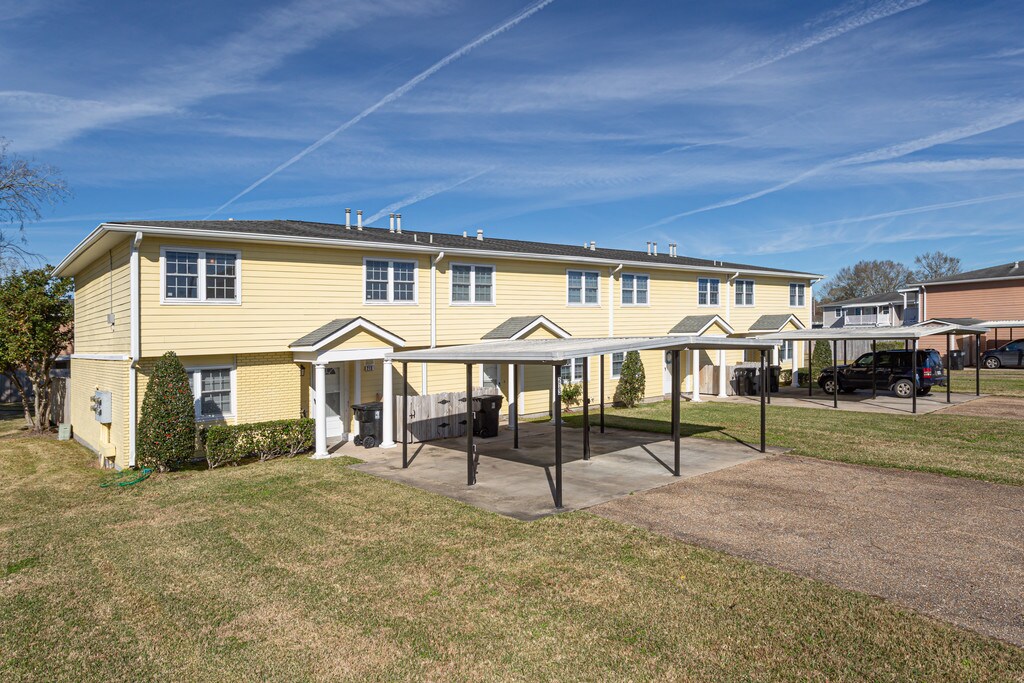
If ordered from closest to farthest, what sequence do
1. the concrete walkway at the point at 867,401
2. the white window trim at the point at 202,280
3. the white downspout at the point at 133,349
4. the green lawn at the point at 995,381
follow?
1. the white downspout at the point at 133,349
2. the white window trim at the point at 202,280
3. the concrete walkway at the point at 867,401
4. the green lawn at the point at 995,381

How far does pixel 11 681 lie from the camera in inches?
205

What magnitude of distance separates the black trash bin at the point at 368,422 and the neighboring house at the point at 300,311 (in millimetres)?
350

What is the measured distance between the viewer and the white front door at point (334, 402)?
16.4 meters

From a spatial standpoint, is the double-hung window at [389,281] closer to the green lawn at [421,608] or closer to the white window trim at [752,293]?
the green lawn at [421,608]

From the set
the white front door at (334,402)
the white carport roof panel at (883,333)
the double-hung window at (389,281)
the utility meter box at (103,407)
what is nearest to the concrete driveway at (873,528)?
the white front door at (334,402)

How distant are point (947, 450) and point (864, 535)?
731cm

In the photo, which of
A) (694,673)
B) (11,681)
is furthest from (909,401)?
(11,681)

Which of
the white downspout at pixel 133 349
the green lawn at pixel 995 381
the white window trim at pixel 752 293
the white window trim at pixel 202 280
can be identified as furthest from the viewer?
the white window trim at pixel 752 293

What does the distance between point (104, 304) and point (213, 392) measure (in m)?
3.96

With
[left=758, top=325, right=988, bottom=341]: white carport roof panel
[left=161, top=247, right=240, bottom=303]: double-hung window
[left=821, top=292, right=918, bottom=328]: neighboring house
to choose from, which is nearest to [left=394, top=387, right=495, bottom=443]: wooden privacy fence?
[left=161, top=247, right=240, bottom=303]: double-hung window

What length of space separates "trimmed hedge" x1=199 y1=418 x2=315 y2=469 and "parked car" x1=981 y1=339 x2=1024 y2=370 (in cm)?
3757

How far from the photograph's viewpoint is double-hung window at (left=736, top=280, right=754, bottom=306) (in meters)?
28.4

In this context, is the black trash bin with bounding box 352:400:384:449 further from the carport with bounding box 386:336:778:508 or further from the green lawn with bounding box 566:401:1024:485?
the green lawn with bounding box 566:401:1024:485

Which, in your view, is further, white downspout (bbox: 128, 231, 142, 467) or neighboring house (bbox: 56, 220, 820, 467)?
neighboring house (bbox: 56, 220, 820, 467)
